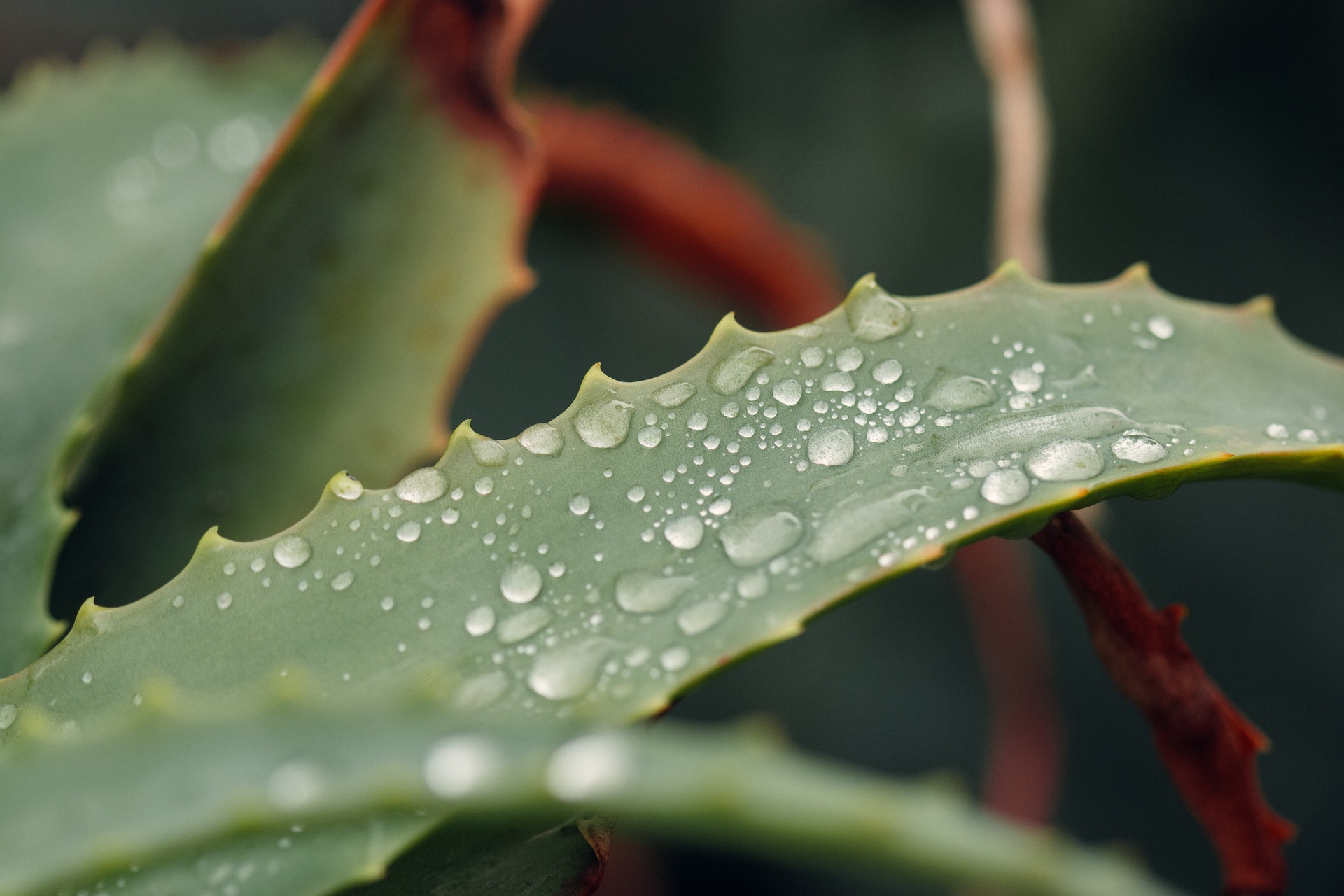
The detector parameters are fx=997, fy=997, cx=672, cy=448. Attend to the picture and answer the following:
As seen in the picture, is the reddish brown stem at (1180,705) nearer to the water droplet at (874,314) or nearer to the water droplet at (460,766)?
the water droplet at (874,314)

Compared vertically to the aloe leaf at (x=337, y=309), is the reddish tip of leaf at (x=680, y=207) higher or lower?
lower

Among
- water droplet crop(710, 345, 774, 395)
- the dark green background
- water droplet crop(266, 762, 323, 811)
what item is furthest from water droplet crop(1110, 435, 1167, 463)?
the dark green background

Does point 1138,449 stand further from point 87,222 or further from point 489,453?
point 87,222

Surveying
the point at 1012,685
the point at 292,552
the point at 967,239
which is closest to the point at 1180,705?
the point at 292,552

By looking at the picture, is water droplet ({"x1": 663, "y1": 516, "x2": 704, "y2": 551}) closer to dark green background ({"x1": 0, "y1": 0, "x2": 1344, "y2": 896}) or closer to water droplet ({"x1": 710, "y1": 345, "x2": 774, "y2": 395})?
water droplet ({"x1": 710, "y1": 345, "x2": 774, "y2": 395})

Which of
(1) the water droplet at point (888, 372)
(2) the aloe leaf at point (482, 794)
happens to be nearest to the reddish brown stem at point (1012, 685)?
(1) the water droplet at point (888, 372)

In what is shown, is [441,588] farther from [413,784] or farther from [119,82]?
[119,82]
